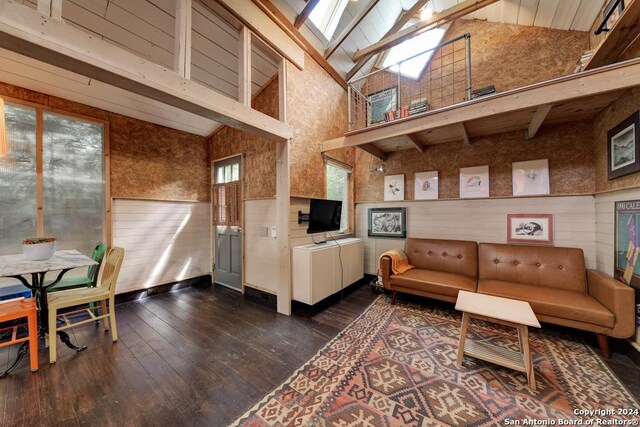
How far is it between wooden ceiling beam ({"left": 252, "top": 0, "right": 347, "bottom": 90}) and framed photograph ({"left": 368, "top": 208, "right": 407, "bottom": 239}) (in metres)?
2.57

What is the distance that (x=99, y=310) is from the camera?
285cm

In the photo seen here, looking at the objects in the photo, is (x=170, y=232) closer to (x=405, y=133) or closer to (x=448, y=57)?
(x=405, y=133)

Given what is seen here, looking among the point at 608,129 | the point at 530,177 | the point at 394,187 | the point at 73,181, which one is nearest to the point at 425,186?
the point at 394,187

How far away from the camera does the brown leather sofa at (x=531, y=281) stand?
1.96m

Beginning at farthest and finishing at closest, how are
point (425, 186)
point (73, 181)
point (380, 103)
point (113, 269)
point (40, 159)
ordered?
point (380, 103), point (425, 186), point (73, 181), point (40, 159), point (113, 269)

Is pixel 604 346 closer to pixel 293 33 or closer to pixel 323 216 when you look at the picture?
pixel 323 216

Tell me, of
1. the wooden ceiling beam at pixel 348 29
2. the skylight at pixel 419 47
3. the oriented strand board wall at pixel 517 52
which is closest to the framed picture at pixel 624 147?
the oriented strand board wall at pixel 517 52

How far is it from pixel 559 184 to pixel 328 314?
3.41 metres

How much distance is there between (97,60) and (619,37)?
4.18 m

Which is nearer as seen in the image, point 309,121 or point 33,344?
point 33,344

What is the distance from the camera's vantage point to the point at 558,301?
2178 millimetres

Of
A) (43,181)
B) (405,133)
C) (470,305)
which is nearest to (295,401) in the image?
(470,305)

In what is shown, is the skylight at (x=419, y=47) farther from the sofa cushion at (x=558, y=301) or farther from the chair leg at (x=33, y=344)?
the chair leg at (x=33, y=344)

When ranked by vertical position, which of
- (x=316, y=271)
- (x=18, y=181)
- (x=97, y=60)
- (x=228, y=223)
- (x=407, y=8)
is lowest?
(x=316, y=271)
